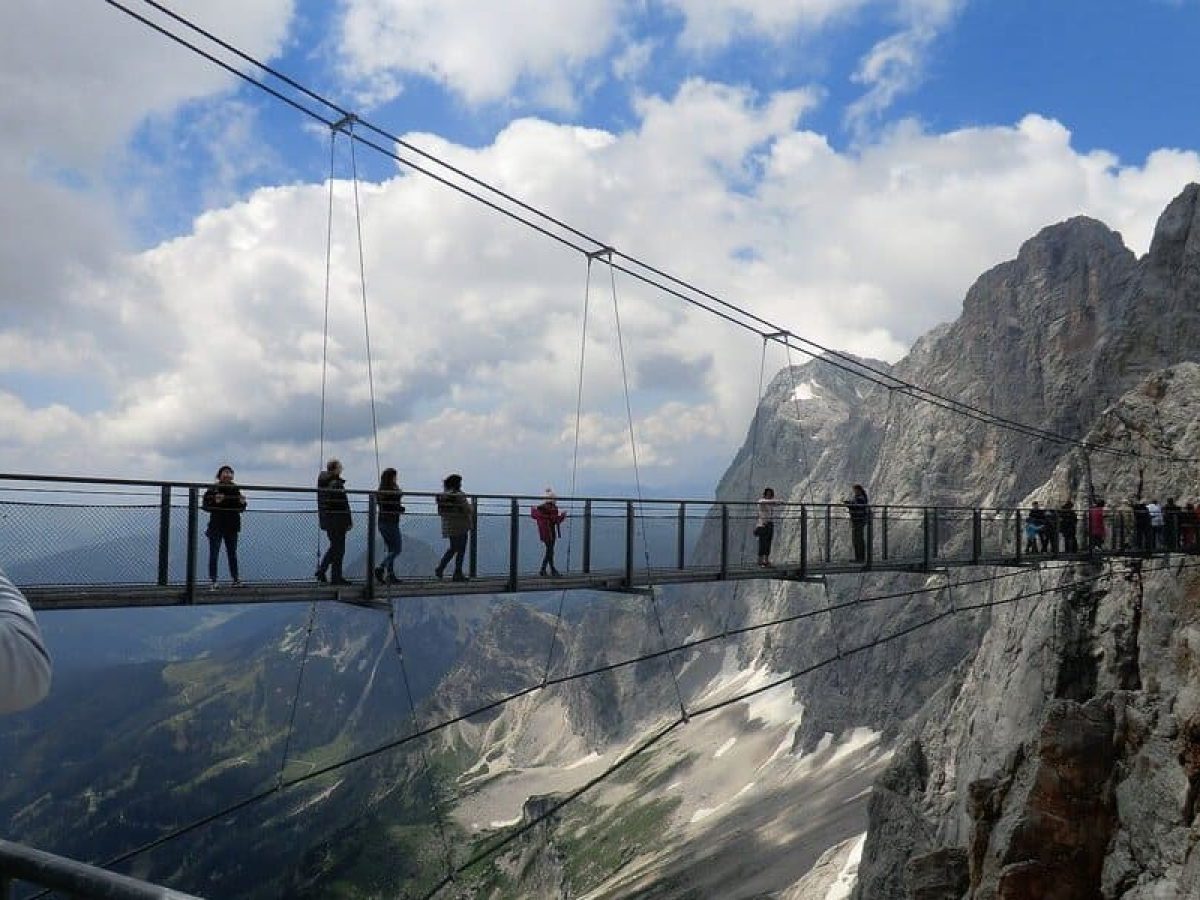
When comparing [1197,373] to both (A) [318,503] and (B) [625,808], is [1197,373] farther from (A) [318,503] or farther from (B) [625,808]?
(B) [625,808]

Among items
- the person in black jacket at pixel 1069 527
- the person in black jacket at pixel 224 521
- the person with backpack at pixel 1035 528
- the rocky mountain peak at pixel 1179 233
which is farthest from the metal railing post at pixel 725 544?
the rocky mountain peak at pixel 1179 233

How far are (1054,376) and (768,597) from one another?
8634 centimetres

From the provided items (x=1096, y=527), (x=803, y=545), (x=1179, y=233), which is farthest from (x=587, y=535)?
(x=1179, y=233)

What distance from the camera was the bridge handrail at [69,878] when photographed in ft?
6.00

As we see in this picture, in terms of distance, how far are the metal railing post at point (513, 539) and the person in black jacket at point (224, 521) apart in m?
3.87

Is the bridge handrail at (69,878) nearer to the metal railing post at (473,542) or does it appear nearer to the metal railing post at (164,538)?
the metal railing post at (164,538)

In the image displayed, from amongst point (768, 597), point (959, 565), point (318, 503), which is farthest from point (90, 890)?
point (768, 597)

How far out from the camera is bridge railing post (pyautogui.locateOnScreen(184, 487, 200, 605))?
1063 cm

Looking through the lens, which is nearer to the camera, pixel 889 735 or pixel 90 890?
pixel 90 890

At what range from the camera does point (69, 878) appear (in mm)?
2023

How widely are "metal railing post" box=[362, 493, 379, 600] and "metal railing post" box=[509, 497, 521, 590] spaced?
2.13 m

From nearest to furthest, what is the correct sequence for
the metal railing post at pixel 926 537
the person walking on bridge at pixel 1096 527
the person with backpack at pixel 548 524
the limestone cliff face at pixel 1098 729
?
the person with backpack at pixel 548 524 < the metal railing post at pixel 926 537 < the limestone cliff face at pixel 1098 729 < the person walking on bridge at pixel 1096 527

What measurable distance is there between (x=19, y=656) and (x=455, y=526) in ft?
38.8

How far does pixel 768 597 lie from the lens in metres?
192
